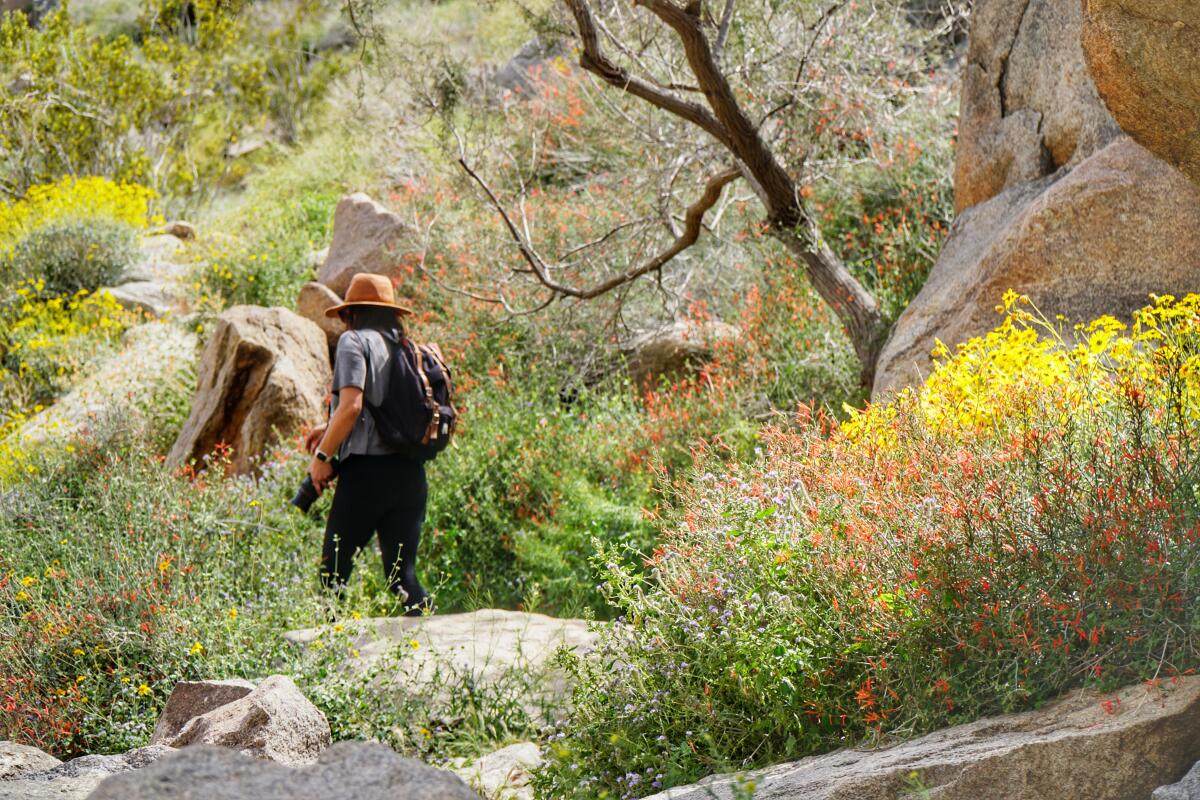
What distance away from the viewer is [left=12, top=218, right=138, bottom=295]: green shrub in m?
12.7

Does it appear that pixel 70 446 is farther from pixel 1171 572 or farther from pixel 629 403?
pixel 1171 572

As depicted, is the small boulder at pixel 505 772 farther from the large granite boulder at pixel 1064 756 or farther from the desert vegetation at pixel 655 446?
the large granite boulder at pixel 1064 756

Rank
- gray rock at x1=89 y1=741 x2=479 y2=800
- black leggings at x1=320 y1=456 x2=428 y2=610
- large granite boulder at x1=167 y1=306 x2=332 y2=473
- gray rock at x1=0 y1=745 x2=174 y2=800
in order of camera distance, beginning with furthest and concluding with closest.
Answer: large granite boulder at x1=167 y1=306 x2=332 y2=473 → black leggings at x1=320 y1=456 x2=428 y2=610 → gray rock at x1=0 y1=745 x2=174 y2=800 → gray rock at x1=89 y1=741 x2=479 y2=800

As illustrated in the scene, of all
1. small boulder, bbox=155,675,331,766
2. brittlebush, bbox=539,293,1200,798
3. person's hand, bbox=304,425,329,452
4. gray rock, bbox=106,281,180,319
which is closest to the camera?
brittlebush, bbox=539,293,1200,798

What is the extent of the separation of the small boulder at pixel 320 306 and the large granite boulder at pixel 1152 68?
7561 mm

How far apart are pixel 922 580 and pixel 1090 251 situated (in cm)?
305

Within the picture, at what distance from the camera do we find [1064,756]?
2.66 metres

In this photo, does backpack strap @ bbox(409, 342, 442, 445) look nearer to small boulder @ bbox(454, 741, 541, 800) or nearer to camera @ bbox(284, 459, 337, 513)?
camera @ bbox(284, 459, 337, 513)

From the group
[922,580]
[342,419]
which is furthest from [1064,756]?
[342,419]

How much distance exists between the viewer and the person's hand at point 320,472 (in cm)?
557

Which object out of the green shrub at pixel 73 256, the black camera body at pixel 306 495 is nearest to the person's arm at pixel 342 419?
the black camera body at pixel 306 495

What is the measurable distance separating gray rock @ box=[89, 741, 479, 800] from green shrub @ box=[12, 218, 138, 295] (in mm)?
11862

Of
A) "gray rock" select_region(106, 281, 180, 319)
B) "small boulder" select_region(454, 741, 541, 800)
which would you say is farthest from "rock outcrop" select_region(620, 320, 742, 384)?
"gray rock" select_region(106, 281, 180, 319)

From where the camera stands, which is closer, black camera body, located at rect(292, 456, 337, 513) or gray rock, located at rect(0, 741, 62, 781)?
gray rock, located at rect(0, 741, 62, 781)
